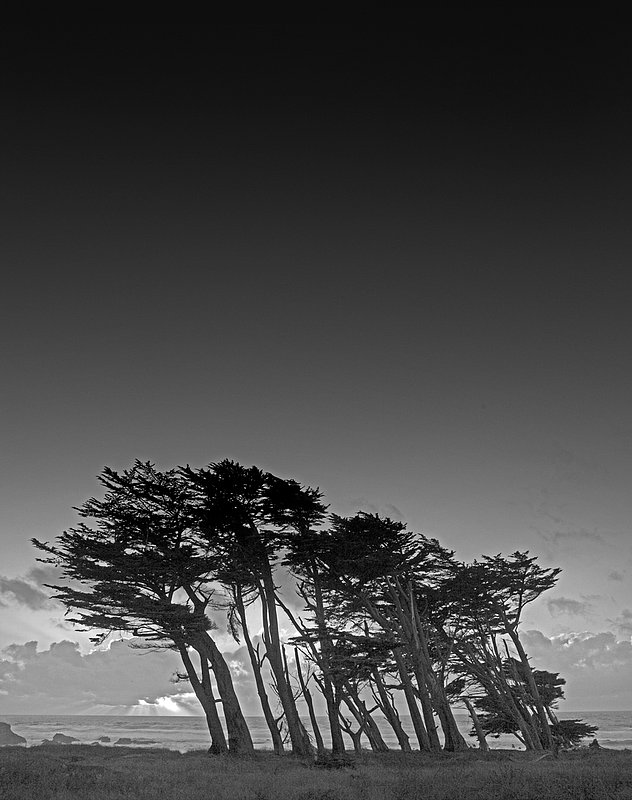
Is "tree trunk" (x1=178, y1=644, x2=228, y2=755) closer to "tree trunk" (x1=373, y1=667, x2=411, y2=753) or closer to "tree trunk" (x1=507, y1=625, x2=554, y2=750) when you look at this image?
"tree trunk" (x1=373, y1=667, x2=411, y2=753)

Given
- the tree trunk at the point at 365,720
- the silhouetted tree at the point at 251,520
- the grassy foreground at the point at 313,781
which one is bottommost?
the grassy foreground at the point at 313,781

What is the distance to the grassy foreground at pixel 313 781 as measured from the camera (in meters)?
13.6

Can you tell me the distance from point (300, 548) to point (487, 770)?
13849mm

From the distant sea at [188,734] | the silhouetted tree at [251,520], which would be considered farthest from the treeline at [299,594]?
the distant sea at [188,734]

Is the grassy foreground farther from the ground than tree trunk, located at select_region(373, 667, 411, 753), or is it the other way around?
tree trunk, located at select_region(373, 667, 411, 753)

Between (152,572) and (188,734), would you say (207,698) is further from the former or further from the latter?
(188,734)

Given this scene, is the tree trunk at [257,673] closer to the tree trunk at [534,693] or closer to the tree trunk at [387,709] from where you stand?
the tree trunk at [387,709]

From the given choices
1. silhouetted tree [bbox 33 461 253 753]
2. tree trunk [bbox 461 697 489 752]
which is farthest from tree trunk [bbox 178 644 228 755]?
tree trunk [bbox 461 697 489 752]

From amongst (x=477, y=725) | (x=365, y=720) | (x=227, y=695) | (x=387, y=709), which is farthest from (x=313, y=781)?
(x=477, y=725)

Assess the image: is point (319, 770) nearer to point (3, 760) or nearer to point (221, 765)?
point (221, 765)

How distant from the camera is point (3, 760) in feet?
63.0

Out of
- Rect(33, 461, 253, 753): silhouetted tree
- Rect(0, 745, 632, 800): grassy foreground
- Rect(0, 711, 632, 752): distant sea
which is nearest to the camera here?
Rect(0, 745, 632, 800): grassy foreground

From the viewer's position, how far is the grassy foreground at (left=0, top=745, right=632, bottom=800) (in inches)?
535

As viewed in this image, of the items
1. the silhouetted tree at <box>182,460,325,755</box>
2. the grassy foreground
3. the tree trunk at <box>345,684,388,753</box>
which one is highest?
the silhouetted tree at <box>182,460,325,755</box>
